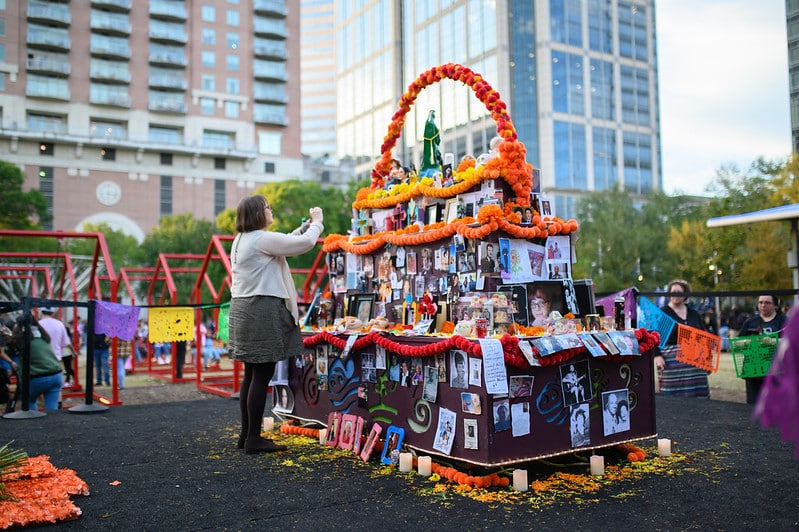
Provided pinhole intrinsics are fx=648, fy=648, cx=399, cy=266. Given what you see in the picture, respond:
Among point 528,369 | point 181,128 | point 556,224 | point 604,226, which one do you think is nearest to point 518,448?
point 528,369

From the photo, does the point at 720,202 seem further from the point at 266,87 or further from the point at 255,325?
the point at 266,87

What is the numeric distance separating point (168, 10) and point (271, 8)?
31.7ft

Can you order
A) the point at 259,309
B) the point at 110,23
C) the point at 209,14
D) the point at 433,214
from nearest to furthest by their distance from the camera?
the point at 259,309 < the point at 433,214 < the point at 110,23 < the point at 209,14

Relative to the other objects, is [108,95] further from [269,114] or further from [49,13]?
[269,114]

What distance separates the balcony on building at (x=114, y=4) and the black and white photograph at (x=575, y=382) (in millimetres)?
63881

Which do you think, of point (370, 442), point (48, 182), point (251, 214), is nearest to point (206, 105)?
point (48, 182)

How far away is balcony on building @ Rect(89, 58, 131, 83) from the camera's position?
56.5 meters

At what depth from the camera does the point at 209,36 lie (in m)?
61.1

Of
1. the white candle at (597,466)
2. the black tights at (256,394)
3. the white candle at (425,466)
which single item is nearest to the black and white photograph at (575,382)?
the white candle at (597,466)

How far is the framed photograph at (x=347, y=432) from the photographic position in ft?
17.7

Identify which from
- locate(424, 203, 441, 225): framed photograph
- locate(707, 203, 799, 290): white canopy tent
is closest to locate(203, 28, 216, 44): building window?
locate(707, 203, 799, 290): white canopy tent

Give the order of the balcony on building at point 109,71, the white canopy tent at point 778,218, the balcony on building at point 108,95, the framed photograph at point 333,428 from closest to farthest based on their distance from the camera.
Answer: the framed photograph at point 333,428, the white canopy tent at point 778,218, the balcony on building at point 108,95, the balcony on building at point 109,71

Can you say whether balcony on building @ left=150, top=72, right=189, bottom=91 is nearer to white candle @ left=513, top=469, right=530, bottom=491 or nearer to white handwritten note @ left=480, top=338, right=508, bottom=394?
white handwritten note @ left=480, top=338, right=508, bottom=394

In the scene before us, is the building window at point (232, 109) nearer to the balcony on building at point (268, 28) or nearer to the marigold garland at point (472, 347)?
the balcony on building at point (268, 28)
